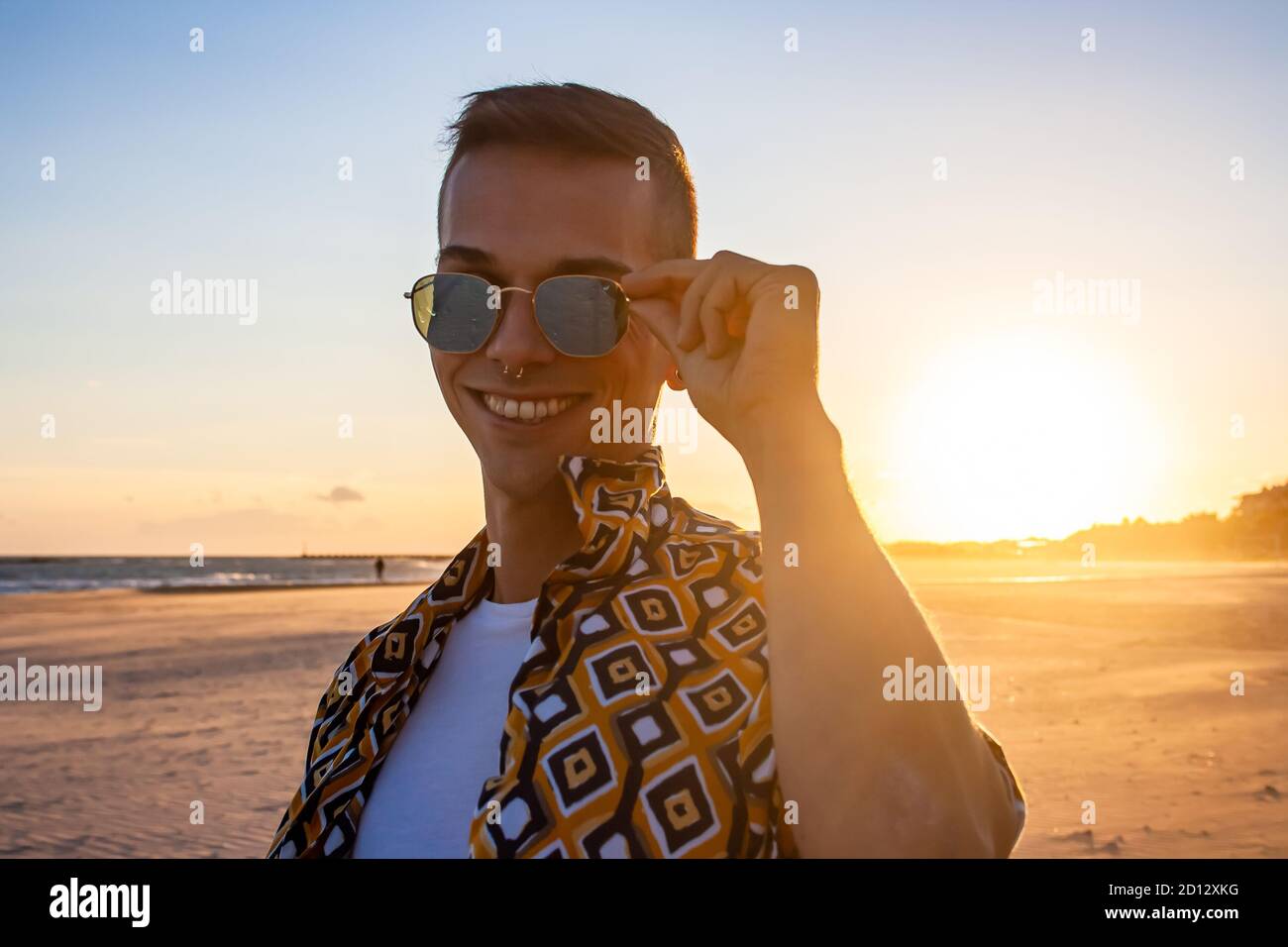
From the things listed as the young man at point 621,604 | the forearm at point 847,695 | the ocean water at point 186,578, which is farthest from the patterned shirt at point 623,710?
the ocean water at point 186,578

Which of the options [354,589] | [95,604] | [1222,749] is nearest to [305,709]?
[1222,749]

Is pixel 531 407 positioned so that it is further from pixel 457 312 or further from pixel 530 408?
pixel 457 312

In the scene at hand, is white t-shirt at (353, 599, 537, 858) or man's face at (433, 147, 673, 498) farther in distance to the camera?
man's face at (433, 147, 673, 498)

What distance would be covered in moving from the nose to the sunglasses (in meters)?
0.01

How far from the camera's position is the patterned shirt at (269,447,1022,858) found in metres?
1.56

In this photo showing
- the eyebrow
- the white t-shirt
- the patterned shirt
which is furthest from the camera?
the eyebrow

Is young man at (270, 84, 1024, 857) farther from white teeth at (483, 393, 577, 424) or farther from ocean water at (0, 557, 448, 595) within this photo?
ocean water at (0, 557, 448, 595)

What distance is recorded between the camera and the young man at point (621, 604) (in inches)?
56.4

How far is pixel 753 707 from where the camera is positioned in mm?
1596

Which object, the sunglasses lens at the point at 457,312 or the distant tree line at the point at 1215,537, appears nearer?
the sunglasses lens at the point at 457,312

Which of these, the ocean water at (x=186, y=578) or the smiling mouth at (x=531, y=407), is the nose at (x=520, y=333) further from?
the ocean water at (x=186, y=578)

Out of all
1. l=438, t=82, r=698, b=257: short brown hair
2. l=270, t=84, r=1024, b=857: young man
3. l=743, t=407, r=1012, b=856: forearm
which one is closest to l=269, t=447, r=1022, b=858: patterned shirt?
l=270, t=84, r=1024, b=857: young man
